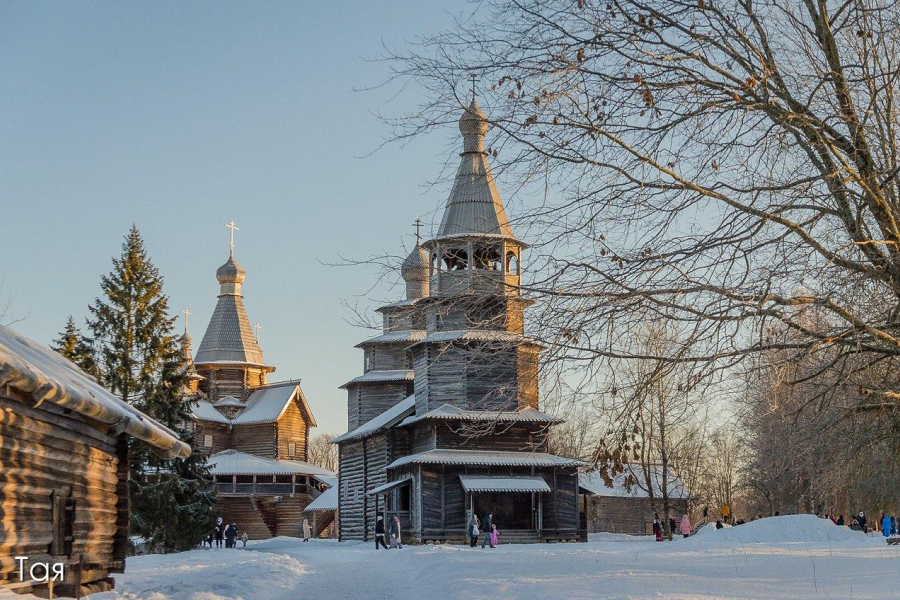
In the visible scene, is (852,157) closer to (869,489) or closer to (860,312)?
(860,312)

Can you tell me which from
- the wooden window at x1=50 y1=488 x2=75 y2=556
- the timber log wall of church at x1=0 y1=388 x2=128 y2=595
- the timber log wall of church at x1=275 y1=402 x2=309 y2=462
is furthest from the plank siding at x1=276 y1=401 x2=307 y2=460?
the wooden window at x1=50 y1=488 x2=75 y2=556

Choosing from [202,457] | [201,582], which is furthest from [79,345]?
[201,582]

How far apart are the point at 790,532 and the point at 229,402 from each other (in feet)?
133

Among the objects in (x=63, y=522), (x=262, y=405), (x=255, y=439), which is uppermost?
(x=262, y=405)

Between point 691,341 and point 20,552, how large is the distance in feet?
28.1

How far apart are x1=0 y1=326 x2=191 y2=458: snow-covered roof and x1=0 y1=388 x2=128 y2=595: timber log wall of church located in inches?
16.7

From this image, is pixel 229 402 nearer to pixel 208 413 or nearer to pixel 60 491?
pixel 208 413

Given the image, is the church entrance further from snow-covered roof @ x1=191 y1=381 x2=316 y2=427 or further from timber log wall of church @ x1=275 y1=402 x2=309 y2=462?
timber log wall of church @ x1=275 y1=402 x2=309 y2=462

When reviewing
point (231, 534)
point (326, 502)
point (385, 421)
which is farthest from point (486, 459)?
point (326, 502)

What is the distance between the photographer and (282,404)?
68.1 m

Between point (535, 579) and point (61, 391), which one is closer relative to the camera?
point (61, 391)

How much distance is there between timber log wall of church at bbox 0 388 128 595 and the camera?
12.8 metres

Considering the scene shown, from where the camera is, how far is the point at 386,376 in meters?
59.3

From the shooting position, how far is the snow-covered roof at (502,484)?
41281 millimetres
